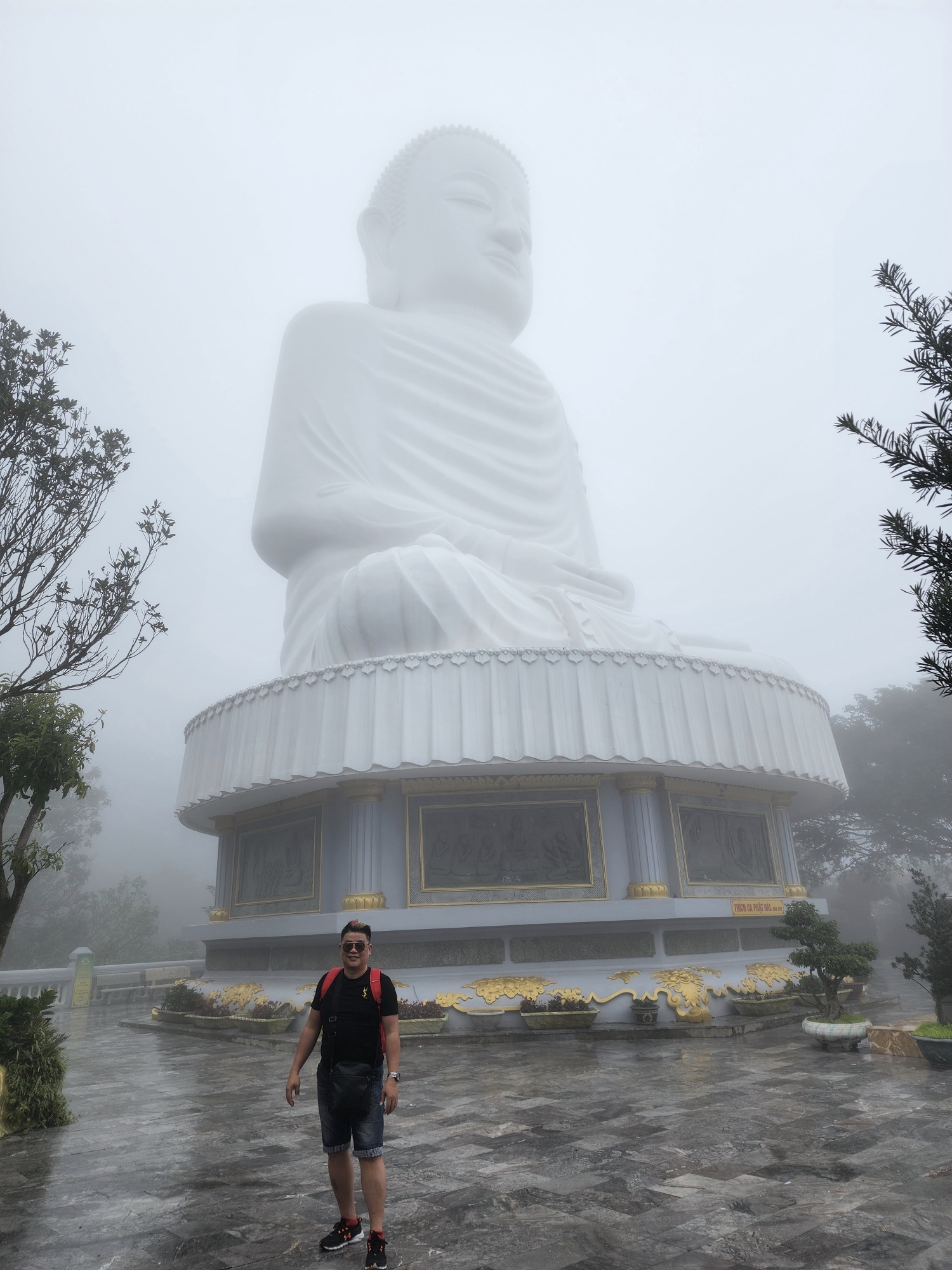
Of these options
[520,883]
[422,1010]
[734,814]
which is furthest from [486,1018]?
[734,814]

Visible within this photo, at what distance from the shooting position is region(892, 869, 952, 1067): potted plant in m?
6.45

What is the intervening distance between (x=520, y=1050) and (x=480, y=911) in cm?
162

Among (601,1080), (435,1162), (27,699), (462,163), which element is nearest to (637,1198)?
(435,1162)

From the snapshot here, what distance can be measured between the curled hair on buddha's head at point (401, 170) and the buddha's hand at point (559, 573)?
29.5ft

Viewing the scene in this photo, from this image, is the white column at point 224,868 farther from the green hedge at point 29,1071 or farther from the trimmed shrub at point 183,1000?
the green hedge at point 29,1071

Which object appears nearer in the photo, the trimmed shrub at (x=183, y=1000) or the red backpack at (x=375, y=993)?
the red backpack at (x=375, y=993)

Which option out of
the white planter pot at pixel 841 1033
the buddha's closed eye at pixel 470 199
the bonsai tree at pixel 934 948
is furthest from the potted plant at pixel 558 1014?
the buddha's closed eye at pixel 470 199

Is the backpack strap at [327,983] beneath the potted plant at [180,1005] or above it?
above

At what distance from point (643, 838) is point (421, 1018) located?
3088 millimetres

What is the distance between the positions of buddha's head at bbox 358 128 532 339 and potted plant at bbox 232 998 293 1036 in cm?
1258

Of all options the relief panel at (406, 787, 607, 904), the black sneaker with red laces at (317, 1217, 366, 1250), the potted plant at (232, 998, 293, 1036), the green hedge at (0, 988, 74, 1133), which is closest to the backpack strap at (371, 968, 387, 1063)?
the black sneaker with red laces at (317, 1217, 366, 1250)

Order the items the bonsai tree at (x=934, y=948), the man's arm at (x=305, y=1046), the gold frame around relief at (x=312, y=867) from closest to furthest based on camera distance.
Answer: the man's arm at (x=305, y=1046)
the bonsai tree at (x=934, y=948)
the gold frame around relief at (x=312, y=867)

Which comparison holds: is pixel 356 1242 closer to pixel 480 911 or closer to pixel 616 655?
pixel 480 911

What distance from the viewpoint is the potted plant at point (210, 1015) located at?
1029 centimetres
